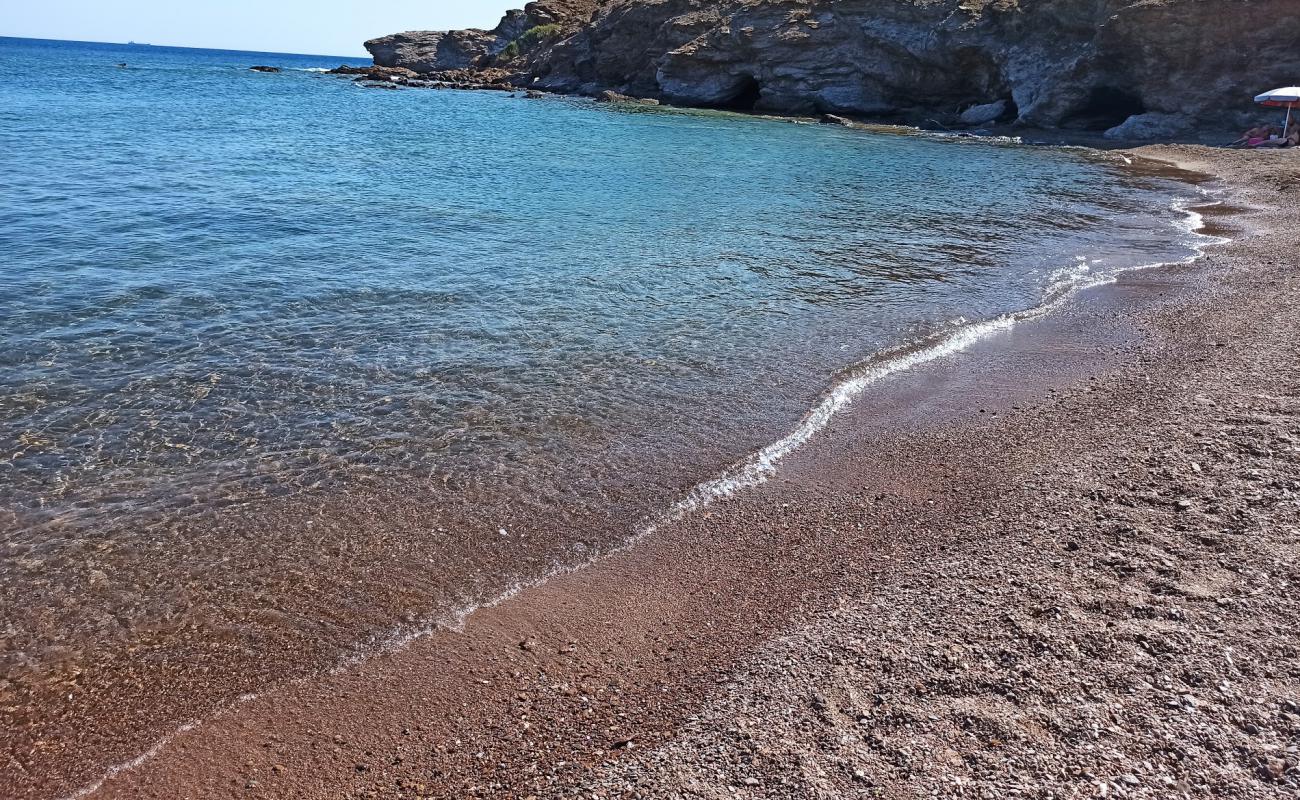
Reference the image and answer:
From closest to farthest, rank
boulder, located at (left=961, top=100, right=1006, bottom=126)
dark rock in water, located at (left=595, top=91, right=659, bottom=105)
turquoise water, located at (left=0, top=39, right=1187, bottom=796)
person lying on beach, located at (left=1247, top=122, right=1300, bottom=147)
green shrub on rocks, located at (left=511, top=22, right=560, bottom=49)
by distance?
turquoise water, located at (left=0, top=39, right=1187, bottom=796)
person lying on beach, located at (left=1247, top=122, right=1300, bottom=147)
boulder, located at (left=961, top=100, right=1006, bottom=126)
dark rock in water, located at (left=595, top=91, right=659, bottom=105)
green shrub on rocks, located at (left=511, top=22, right=560, bottom=49)

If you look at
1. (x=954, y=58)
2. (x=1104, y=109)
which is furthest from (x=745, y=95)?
(x=1104, y=109)


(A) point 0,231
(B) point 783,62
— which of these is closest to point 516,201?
(A) point 0,231

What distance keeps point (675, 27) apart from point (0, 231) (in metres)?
63.7

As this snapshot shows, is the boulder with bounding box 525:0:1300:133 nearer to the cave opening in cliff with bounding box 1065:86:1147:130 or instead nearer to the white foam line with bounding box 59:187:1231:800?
the cave opening in cliff with bounding box 1065:86:1147:130

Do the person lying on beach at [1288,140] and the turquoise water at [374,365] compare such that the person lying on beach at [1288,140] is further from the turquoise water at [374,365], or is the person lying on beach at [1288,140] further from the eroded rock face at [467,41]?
the eroded rock face at [467,41]

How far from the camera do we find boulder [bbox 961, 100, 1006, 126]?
183ft

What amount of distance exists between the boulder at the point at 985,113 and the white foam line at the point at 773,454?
42.9m

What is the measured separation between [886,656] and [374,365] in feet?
25.7

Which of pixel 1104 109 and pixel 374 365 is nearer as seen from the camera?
pixel 374 365

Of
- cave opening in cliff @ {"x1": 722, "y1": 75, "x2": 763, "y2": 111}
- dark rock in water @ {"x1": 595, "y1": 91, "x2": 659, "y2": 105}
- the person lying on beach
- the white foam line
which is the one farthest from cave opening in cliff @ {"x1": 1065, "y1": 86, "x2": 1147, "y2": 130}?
the white foam line

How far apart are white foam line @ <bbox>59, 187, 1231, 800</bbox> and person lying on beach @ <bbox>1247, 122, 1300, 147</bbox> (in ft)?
86.0

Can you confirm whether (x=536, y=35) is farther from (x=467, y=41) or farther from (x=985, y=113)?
(x=985, y=113)

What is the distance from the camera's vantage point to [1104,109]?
53312mm

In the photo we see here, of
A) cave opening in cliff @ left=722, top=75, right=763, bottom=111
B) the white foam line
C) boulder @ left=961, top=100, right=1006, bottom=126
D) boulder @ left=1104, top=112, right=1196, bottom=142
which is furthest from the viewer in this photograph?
cave opening in cliff @ left=722, top=75, right=763, bottom=111
